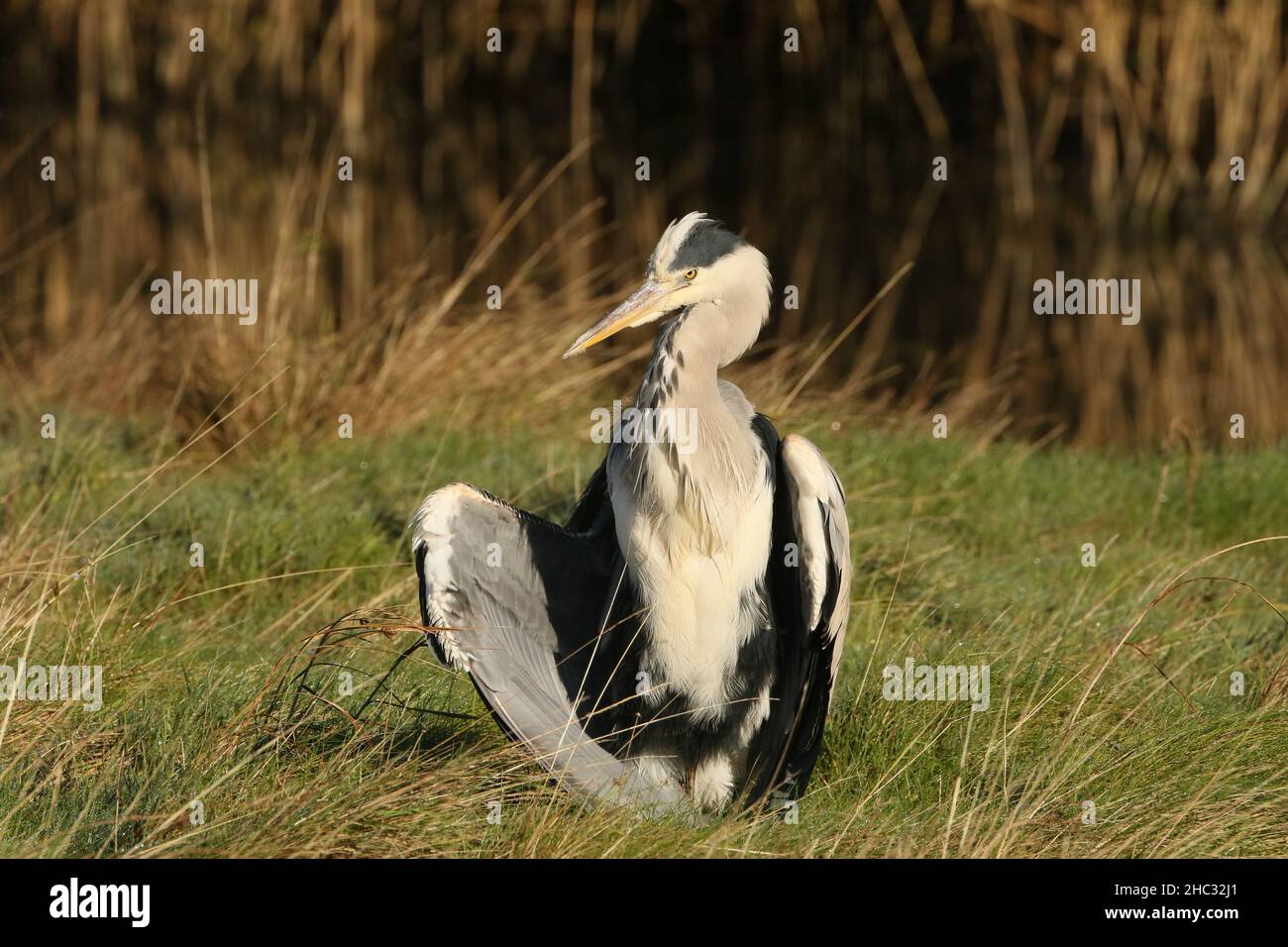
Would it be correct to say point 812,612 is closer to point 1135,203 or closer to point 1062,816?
point 1062,816

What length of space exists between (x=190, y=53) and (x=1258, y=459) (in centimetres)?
1358

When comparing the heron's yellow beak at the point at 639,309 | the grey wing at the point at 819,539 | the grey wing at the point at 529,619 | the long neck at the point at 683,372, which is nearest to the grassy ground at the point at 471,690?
the grey wing at the point at 529,619

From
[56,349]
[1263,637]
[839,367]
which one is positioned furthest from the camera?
[839,367]

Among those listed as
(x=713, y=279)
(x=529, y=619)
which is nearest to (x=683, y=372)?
(x=713, y=279)

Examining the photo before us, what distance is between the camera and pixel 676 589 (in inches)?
173

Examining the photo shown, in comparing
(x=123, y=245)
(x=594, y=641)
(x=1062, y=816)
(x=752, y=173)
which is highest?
(x=752, y=173)

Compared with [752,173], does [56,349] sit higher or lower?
lower

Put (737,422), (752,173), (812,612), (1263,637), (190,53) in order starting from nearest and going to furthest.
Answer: (812,612) → (737,422) → (1263,637) → (190,53) → (752,173)

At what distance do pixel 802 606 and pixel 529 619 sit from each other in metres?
0.75

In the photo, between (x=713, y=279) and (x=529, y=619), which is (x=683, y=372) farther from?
(x=529, y=619)

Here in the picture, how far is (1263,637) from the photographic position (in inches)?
221

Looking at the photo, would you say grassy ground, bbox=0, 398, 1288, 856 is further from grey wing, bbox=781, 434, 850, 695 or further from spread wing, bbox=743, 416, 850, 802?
grey wing, bbox=781, 434, 850, 695

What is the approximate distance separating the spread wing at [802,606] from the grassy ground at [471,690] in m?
0.16

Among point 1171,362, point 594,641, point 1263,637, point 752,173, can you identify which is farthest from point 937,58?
point 594,641
